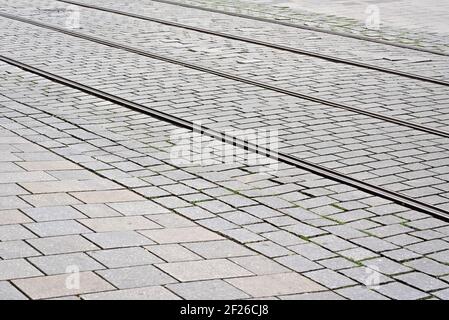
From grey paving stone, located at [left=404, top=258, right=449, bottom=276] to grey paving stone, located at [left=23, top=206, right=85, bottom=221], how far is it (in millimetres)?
2347

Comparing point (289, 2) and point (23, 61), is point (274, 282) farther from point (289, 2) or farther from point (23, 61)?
point (289, 2)

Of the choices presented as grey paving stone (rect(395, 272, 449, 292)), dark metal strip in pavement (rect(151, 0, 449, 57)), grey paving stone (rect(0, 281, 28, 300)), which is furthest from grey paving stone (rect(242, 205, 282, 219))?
dark metal strip in pavement (rect(151, 0, 449, 57))

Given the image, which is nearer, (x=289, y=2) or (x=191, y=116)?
(x=191, y=116)

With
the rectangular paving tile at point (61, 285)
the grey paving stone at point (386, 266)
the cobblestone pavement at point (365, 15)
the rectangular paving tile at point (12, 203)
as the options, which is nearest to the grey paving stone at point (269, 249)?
the grey paving stone at point (386, 266)

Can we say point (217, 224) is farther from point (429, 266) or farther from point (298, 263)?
point (429, 266)

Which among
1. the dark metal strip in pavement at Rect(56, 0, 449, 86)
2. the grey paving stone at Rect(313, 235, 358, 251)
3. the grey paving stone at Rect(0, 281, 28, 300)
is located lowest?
the grey paving stone at Rect(313, 235, 358, 251)

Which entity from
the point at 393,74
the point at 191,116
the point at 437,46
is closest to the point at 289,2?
the point at 437,46

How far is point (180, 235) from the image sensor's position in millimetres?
6441

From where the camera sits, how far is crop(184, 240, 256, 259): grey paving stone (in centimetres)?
611

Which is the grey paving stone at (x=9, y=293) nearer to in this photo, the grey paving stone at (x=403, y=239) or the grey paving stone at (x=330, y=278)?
the grey paving stone at (x=330, y=278)

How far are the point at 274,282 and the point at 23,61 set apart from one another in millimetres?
8092

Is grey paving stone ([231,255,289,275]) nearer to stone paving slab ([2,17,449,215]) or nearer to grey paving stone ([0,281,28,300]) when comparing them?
stone paving slab ([2,17,449,215])
